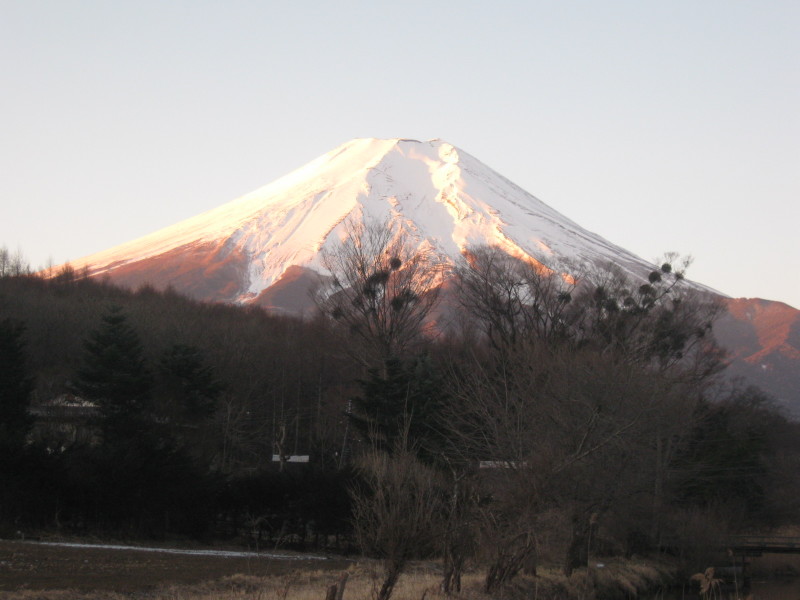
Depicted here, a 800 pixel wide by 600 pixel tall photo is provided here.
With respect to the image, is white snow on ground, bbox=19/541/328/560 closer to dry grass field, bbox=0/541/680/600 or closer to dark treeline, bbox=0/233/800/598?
dry grass field, bbox=0/541/680/600

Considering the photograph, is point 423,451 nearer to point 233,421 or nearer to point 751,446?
point 233,421

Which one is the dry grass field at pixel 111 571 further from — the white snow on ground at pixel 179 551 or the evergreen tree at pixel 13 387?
the evergreen tree at pixel 13 387

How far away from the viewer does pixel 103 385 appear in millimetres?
29172

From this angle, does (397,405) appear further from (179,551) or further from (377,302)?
(377,302)

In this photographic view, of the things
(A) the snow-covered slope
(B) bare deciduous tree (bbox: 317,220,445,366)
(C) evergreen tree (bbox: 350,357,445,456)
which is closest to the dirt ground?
(C) evergreen tree (bbox: 350,357,445,456)

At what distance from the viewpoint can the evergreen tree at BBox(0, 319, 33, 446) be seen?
2620 cm

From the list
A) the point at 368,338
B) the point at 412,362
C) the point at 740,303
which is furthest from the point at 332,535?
the point at 740,303

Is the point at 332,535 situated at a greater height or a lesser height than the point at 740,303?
lesser

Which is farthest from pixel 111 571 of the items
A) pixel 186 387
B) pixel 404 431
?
pixel 186 387

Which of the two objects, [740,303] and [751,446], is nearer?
[751,446]

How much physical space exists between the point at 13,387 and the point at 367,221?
3640 inches

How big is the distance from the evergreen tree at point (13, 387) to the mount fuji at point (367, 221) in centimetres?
7388

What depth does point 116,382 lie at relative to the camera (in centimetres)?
2862

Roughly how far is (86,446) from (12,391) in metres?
4.11
